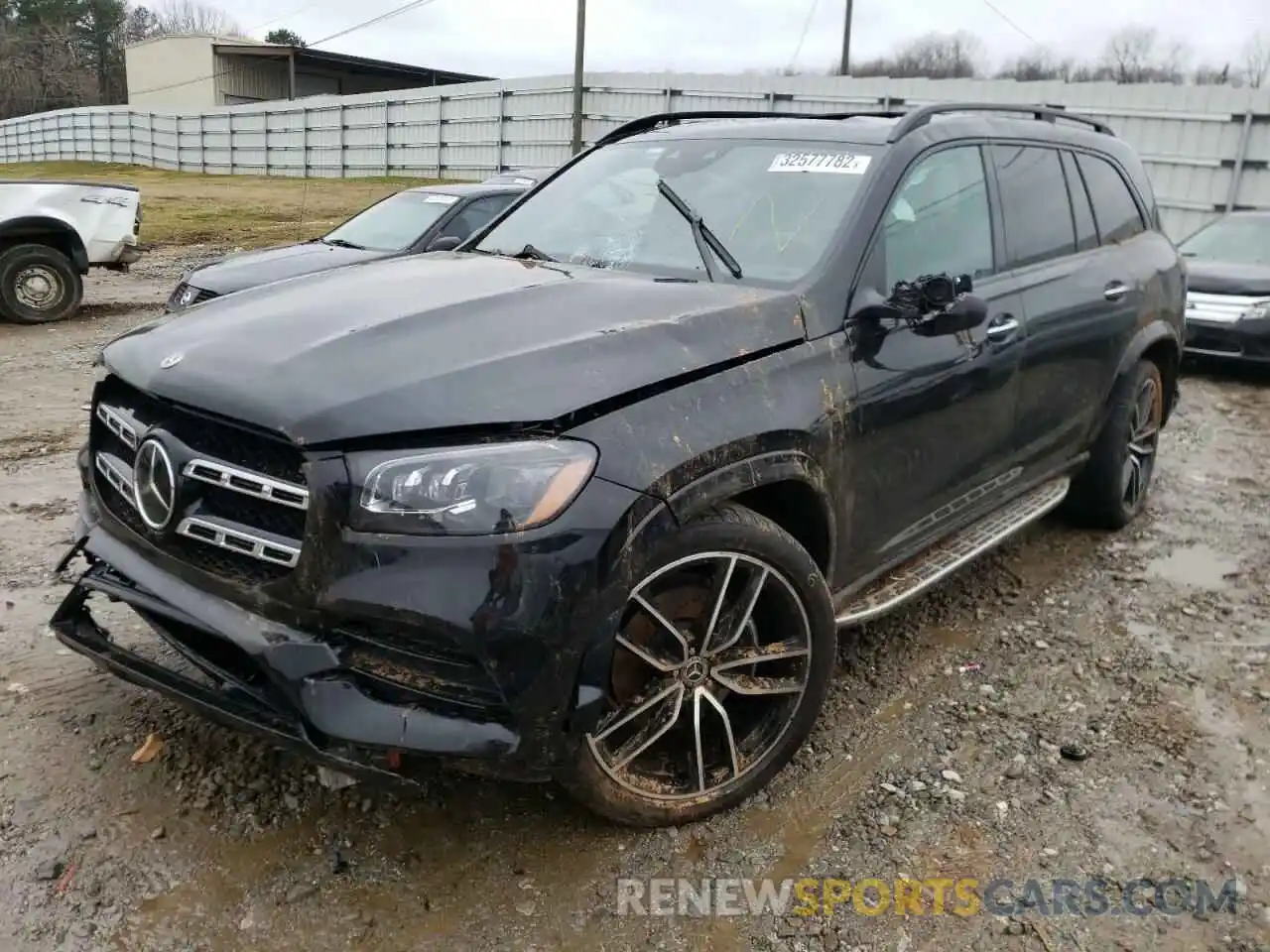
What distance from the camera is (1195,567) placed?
15.5 ft

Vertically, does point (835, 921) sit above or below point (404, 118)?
below

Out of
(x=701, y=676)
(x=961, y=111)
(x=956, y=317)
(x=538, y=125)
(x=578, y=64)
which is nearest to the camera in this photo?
(x=701, y=676)

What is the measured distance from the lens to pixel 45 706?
3.20 metres

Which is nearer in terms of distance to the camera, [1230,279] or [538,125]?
[1230,279]

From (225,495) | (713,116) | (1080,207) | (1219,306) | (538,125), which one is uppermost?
(538,125)

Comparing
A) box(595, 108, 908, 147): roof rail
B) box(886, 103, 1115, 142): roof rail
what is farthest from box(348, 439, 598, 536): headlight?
box(595, 108, 908, 147): roof rail

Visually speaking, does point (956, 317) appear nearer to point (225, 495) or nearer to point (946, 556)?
point (946, 556)

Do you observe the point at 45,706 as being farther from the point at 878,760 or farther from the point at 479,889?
the point at 878,760

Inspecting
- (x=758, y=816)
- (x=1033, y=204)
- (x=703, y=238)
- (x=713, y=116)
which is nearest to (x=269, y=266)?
(x=713, y=116)

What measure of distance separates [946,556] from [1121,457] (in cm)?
170

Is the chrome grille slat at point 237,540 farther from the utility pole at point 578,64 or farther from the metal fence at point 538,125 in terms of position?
the utility pole at point 578,64

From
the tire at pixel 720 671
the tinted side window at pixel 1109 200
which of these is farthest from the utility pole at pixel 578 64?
the tire at pixel 720 671

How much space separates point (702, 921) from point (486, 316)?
162 centimetres

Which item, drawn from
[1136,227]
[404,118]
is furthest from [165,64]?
[1136,227]
